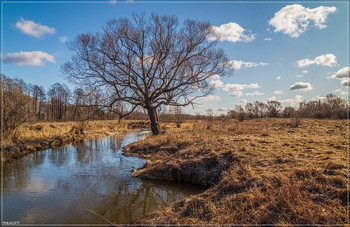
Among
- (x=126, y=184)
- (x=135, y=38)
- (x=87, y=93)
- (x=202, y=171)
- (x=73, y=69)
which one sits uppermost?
(x=135, y=38)

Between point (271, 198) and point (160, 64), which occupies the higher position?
point (160, 64)

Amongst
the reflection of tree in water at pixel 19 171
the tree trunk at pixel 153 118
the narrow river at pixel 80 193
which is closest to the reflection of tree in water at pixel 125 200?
the narrow river at pixel 80 193

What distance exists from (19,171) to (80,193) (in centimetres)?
500

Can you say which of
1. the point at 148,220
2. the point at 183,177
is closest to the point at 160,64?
the point at 183,177

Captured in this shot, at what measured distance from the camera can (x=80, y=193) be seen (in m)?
6.80

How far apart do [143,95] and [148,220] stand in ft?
43.1

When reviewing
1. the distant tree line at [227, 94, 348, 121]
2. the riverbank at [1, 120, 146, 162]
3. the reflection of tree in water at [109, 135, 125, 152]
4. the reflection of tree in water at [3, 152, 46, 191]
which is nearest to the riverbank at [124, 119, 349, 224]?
the reflection of tree in water at [3, 152, 46, 191]

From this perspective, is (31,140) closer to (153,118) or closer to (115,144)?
(115,144)

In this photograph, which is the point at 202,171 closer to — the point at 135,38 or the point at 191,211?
the point at 191,211

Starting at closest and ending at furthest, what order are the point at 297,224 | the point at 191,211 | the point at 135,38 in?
1. the point at 297,224
2. the point at 191,211
3. the point at 135,38

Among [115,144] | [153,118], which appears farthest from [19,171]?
[153,118]

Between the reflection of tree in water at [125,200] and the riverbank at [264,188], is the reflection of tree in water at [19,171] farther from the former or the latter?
the riverbank at [264,188]

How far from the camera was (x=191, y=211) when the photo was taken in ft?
15.7

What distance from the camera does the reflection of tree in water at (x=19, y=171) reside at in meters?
7.71
